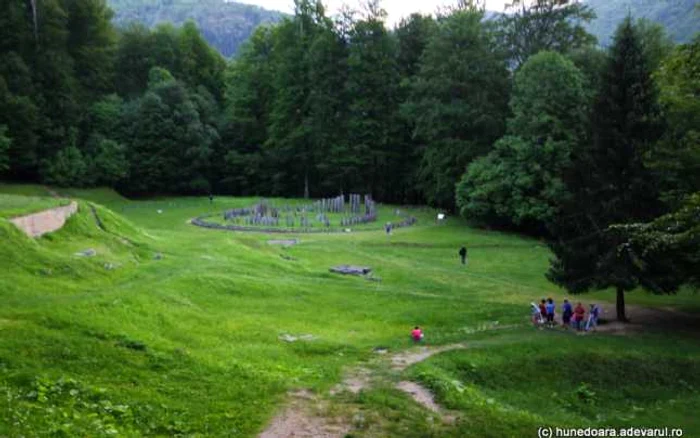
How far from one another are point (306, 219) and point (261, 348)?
A: 36048 millimetres

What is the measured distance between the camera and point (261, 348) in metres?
17.9

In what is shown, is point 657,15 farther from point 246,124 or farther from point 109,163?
point 109,163

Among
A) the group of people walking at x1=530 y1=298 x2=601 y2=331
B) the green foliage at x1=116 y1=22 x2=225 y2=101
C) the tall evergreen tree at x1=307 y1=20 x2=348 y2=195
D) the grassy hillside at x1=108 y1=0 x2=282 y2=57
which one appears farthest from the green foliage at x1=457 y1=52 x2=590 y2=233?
the grassy hillside at x1=108 y1=0 x2=282 y2=57

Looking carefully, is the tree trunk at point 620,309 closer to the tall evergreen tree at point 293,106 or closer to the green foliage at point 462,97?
the green foliage at point 462,97

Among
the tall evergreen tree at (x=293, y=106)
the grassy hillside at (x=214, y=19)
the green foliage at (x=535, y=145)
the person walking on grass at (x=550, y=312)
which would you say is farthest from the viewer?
the grassy hillside at (x=214, y=19)

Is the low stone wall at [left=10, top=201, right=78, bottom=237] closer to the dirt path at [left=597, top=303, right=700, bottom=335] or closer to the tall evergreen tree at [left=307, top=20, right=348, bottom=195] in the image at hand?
the dirt path at [left=597, top=303, right=700, bottom=335]

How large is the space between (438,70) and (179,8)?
162 metres

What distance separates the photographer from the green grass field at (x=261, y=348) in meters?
12.6

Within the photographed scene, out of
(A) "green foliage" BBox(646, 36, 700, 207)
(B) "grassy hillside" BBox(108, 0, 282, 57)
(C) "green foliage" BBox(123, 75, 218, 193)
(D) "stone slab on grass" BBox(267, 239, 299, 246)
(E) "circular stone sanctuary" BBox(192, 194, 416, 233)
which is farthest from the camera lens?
(B) "grassy hillside" BBox(108, 0, 282, 57)

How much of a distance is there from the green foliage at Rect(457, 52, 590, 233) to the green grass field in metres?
16.6

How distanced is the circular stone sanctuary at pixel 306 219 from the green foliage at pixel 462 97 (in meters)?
7.17

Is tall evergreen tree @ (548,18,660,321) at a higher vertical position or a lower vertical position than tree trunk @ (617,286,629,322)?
higher

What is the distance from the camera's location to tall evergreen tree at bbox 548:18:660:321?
78.7ft

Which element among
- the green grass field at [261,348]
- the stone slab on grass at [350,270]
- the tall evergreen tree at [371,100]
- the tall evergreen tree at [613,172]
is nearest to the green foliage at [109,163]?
the tall evergreen tree at [371,100]
